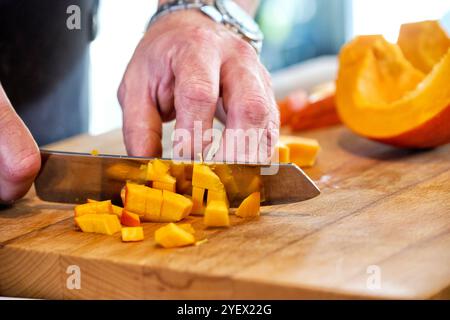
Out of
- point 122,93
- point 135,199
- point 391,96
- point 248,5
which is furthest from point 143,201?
point 391,96

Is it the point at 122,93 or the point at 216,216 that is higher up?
the point at 122,93

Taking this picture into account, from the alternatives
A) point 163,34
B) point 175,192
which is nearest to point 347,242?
point 175,192

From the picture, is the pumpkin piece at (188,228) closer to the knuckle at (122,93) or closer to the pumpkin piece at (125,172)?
the pumpkin piece at (125,172)

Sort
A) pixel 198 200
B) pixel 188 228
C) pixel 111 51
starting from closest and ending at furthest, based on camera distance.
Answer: pixel 188 228, pixel 198 200, pixel 111 51

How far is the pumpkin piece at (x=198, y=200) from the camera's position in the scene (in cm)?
152

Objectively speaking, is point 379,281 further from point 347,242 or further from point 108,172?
point 108,172

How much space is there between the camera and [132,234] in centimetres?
140

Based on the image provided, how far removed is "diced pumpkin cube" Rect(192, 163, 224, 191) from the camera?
150 centimetres

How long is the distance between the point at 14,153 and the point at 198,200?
365 mm

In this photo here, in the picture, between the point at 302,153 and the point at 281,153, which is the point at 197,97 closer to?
the point at 281,153

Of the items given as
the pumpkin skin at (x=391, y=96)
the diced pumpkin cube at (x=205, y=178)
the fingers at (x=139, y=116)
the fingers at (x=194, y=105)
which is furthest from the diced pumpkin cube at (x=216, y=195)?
the pumpkin skin at (x=391, y=96)

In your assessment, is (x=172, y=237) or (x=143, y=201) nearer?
(x=172, y=237)

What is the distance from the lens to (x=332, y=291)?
1.15 metres

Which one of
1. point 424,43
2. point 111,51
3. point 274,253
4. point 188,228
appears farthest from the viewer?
point 111,51
